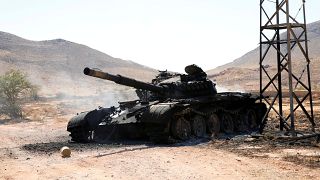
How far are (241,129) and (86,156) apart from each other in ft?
32.0

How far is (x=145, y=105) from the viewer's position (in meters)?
17.6

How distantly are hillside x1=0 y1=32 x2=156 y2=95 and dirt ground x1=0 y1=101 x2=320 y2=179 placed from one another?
58.1 metres

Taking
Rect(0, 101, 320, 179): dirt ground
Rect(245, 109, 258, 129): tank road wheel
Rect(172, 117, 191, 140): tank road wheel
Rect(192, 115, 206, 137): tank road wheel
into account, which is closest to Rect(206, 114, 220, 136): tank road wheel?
Rect(192, 115, 206, 137): tank road wheel

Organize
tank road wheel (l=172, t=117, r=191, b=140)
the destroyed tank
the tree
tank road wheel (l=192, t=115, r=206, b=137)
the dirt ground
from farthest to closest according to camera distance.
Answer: the tree
tank road wheel (l=192, t=115, r=206, b=137)
tank road wheel (l=172, t=117, r=191, b=140)
the destroyed tank
the dirt ground

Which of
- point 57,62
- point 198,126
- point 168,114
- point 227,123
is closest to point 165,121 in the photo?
point 168,114

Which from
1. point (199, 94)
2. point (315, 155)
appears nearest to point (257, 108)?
point (199, 94)

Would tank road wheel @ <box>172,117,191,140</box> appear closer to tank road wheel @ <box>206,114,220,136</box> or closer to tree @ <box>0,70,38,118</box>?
tank road wheel @ <box>206,114,220,136</box>

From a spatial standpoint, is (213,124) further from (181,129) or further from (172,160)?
(172,160)

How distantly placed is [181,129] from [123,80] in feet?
9.25

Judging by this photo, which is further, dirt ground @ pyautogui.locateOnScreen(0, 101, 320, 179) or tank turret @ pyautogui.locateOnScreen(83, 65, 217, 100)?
tank turret @ pyautogui.locateOnScreen(83, 65, 217, 100)

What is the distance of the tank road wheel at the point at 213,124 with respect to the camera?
18691mm

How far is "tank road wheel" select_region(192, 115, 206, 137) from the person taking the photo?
17.7 meters

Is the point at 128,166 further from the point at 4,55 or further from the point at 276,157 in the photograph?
the point at 4,55

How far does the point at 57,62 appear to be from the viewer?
106 m
